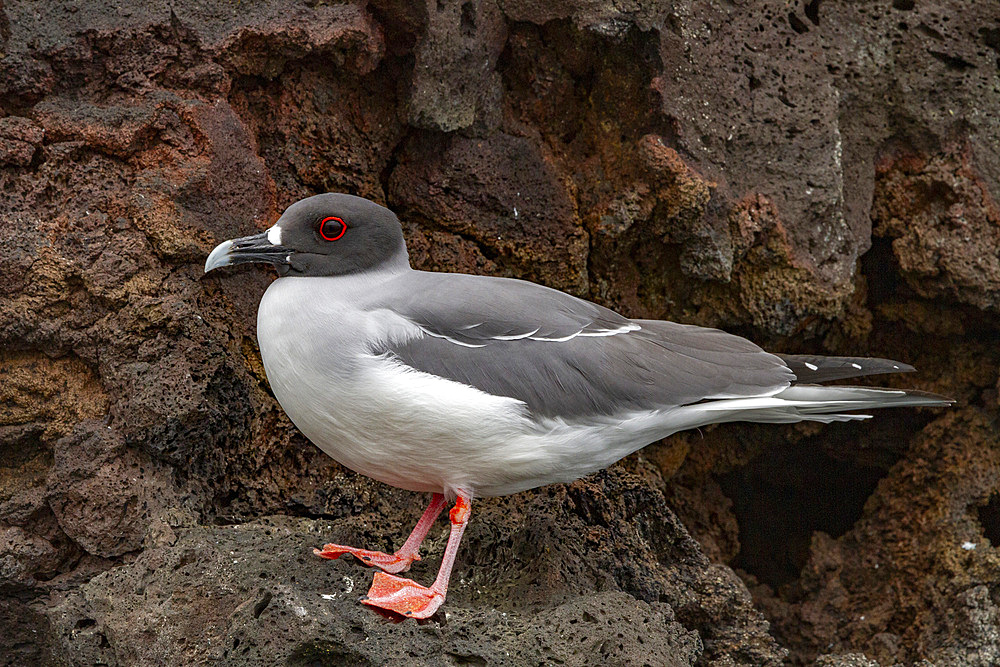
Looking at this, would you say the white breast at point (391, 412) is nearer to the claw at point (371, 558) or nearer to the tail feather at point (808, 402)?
the tail feather at point (808, 402)

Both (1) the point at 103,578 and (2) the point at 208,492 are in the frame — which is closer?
(1) the point at 103,578

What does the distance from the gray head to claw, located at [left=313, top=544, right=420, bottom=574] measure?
45.7 inches

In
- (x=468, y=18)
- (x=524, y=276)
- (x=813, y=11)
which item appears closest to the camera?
(x=468, y=18)

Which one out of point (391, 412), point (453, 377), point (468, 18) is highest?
point (468, 18)

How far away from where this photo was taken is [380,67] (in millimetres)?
5508

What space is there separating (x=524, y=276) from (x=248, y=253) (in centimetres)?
196

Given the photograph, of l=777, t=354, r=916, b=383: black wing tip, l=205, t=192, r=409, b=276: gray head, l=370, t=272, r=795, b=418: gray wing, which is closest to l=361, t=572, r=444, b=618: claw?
l=370, t=272, r=795, b=418: gray wing

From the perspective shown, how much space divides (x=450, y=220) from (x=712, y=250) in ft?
4.74

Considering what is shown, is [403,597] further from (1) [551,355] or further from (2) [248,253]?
(2) [248,253]

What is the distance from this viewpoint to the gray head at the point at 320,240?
4.19 m

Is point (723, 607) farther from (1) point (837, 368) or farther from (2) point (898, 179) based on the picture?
(2) point (898, 179)

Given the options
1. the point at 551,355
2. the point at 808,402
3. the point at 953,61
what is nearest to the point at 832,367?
the point at 808,402

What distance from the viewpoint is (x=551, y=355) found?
164 inches

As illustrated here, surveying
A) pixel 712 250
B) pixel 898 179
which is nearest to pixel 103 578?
pixel 712 250
